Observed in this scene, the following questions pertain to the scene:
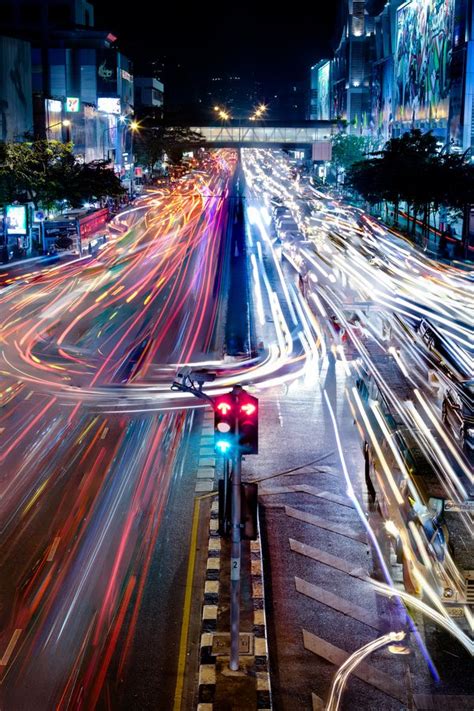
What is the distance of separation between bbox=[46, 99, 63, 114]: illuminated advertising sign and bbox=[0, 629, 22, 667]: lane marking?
70.9 meters

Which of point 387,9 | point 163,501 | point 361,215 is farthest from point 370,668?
point 387,9

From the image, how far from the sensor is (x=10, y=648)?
11.9 meters

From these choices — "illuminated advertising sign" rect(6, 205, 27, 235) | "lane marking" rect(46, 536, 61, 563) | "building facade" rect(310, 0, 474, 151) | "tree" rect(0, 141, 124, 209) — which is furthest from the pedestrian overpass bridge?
"lane marking" rect(46, 536, 61, 563)

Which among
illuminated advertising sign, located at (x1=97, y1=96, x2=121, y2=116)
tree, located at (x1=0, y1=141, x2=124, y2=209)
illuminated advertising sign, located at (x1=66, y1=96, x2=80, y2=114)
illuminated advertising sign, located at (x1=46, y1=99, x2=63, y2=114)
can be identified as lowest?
tree, located at (x1=0, y1=141, x2=124, y2=209)

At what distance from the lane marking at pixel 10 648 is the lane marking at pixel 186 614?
2.27 m

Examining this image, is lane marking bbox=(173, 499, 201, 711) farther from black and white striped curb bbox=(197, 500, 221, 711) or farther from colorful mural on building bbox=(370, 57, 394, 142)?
colorful mural on building bbox=(370, 57, 394, 142)

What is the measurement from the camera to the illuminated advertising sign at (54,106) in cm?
7757

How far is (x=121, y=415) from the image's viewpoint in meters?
23.5

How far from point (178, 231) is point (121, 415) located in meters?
47.2

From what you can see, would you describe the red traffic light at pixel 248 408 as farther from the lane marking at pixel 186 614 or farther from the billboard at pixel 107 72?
the billboard at pixel 107 72

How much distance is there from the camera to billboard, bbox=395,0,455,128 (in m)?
83.6

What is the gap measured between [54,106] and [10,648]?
74.4 m

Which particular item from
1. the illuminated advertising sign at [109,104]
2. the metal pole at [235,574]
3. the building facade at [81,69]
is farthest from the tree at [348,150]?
the metal pole at [235,574]

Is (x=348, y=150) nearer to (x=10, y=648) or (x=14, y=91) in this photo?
(x=14, y=91)
